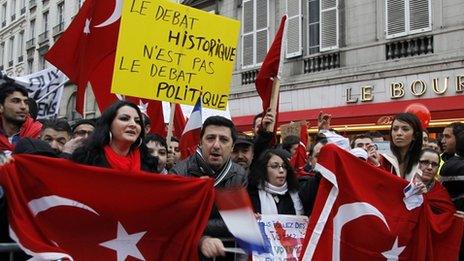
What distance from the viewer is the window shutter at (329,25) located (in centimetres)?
1510

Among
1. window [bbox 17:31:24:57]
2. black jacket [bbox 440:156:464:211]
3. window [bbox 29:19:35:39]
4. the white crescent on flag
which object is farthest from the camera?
window [bbox 17:31:24:57]

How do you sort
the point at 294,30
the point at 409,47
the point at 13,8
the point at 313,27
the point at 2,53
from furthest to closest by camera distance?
1. the point at 2,53
2. the point at 13,8
3. the point at 294,30
4. the point at 313,27
5. the point at 409,47

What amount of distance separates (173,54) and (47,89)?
8.71 ft

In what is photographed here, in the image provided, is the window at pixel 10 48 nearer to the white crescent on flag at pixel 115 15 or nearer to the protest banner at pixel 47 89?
the protest banner at pixel 47 89

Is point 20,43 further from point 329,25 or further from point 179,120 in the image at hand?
point 179,120

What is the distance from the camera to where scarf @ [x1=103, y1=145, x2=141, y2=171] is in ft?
12.6

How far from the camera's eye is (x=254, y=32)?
1788cm

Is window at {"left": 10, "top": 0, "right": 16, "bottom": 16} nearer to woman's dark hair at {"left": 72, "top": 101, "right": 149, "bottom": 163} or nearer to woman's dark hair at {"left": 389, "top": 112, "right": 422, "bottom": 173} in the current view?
woman's dark hair at {"left": 72, "top": 101, "right": 149, "bottom": 163}

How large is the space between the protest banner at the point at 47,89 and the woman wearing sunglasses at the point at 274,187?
Result: 14.6 ft

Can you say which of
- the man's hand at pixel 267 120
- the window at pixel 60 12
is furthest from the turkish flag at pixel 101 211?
the window at pixel 60 12

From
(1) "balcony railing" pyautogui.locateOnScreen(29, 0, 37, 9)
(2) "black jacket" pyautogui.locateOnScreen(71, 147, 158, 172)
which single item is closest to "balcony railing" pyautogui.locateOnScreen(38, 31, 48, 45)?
(1) "balcony railing" pyautogui.locateOnScreen(29, 0, 37, 9)

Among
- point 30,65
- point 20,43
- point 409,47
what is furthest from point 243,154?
point 20,43

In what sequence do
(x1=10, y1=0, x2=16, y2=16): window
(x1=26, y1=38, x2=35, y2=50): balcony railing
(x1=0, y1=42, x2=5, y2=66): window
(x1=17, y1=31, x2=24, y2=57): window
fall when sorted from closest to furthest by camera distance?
(x1=26, y1=38, x2=35, y2=50): balcony railing → (x1=17, y1=31, x2=24, y2=57): window → (x1=10, y1=0, x2=16, y2=16): window → (x1=0, y1=42, x2=5, y2=66): window

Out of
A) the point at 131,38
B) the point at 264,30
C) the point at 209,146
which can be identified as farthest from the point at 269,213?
the point at 264,30
